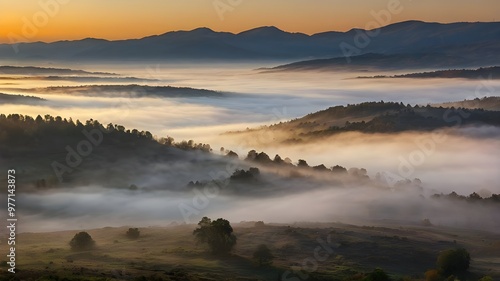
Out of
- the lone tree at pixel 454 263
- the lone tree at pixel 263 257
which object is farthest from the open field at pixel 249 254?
the lone tree at pixel 454 263

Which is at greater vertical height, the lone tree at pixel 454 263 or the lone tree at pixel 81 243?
the lone tree at pixel 81 243

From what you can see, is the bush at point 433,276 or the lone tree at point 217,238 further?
the lone tree at point 217,238

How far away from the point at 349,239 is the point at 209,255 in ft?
121

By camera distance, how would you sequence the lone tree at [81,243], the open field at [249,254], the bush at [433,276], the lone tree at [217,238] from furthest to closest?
the lone tree at [81,243], the lone tree at [217,238], the bush at [433,276], the open field at [249,254]

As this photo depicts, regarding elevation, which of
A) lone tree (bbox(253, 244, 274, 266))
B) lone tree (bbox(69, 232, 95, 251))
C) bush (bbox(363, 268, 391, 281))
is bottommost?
bush (bbox(363, 268, 391, 281))

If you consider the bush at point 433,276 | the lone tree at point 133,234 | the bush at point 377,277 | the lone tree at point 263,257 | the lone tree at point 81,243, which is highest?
the lone tree at point 133,234

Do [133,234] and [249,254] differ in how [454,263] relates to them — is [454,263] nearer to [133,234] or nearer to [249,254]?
[249,254]

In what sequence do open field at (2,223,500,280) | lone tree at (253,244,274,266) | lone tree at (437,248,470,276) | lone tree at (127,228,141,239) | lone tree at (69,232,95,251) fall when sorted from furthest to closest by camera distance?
lone tree at (127,228,141,239) < lone tree at (69,232,95,251) < lone tree at (437,248,470,276) < lone tree at (253,244,274,266) < open field at (2,223,500,280)

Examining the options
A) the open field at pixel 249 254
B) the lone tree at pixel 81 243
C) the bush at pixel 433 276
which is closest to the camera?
the open field at pixel 249 254

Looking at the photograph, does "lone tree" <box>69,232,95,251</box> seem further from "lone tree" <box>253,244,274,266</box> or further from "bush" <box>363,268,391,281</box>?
"bush" <box>363,268,391,281</box>

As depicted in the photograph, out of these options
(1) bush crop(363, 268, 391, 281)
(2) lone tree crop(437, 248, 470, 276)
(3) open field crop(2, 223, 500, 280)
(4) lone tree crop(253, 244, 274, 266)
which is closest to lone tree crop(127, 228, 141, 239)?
(3) open field crop(2, 223, 500, 280)

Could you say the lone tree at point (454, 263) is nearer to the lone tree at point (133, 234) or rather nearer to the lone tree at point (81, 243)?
the lone tree at point (81, 243)

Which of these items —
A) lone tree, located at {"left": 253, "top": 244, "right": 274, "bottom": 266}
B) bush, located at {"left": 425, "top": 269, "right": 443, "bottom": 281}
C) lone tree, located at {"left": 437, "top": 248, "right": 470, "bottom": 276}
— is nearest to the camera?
bush, located at {"left": 425, "top": 269, "right": 443, "bottom": 281}

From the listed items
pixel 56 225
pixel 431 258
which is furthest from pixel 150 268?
pixel 56 225
